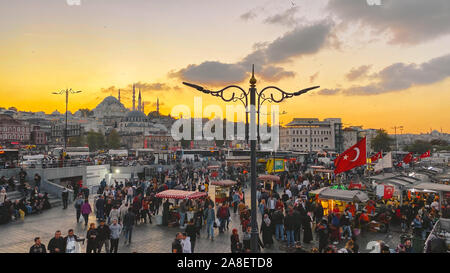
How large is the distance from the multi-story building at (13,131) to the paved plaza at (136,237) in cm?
8509

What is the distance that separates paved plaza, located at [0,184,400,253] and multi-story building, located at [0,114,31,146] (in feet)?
279

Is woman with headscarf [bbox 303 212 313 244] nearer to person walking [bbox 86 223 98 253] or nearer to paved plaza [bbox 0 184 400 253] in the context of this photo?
paved plaza [bbox 0 184 400 253]

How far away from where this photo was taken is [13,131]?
87.8 metres

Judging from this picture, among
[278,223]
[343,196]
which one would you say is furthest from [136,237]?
[343,196]

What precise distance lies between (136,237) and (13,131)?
98.9 metres

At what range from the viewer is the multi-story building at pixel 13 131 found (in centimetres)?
8381

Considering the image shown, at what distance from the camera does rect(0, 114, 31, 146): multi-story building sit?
83812 mm

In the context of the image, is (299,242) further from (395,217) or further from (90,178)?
(90,178)

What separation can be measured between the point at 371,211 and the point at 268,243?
531 centimetres

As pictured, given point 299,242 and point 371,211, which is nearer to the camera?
point 299,242

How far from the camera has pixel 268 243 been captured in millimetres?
10094
